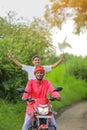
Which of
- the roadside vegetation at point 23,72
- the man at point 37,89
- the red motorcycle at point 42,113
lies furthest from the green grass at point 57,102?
the red motorcycle at point 42,113

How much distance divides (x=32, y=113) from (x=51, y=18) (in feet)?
66.9

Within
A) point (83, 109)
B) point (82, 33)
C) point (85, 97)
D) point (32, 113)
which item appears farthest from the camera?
point (82, 33)

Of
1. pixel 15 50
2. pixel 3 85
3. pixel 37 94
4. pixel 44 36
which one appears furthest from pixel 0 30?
pixel 37 94

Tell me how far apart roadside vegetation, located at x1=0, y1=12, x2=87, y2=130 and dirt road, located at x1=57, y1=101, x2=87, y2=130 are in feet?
2.42

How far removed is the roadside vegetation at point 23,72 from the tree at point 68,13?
2.55 meters

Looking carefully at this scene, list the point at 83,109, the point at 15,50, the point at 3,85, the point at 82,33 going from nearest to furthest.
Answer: the point at 3,85, the point at 15,50, the point at 83,109, the point at 82,33

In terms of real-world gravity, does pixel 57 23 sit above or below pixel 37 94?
above

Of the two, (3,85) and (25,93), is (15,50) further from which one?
(25,93)

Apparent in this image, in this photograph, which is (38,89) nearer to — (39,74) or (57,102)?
(39,74)

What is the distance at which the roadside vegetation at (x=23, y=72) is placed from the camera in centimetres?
1405

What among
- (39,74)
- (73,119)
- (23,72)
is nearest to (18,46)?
(23,72)

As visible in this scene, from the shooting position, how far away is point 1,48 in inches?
599

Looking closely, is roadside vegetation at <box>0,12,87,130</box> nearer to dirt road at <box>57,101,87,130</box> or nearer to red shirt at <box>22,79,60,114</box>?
dirt road at <box>57,101,87,130</box>

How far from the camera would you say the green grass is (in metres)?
12.2
